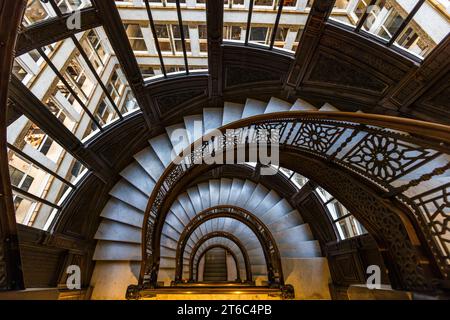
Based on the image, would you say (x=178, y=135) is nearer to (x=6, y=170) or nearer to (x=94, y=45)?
(x=94, y=45)

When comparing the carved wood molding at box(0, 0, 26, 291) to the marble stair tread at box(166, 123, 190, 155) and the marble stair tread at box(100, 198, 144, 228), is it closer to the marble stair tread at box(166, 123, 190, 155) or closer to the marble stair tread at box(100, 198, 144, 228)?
the marble stair tread at box(100, 198, 144, 228)

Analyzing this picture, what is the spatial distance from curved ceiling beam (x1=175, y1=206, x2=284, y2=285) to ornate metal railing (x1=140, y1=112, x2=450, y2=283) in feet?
5.15

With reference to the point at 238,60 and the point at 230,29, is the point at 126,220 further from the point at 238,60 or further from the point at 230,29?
the point at 230,29

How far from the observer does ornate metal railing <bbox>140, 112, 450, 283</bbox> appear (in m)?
1.60

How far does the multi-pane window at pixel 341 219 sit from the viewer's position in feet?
12.3

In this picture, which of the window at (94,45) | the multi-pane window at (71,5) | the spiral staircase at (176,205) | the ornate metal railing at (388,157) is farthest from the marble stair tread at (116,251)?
the multi-pane window at (71,5)

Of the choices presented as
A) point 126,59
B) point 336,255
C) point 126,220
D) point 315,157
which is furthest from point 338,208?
point 126,59

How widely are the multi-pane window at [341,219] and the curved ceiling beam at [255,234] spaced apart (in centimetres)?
133

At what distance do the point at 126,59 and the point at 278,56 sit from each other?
2.51 metres

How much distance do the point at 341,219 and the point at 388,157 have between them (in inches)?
98.6

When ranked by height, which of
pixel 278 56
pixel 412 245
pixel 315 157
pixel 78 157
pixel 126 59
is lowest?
pixel 412 245

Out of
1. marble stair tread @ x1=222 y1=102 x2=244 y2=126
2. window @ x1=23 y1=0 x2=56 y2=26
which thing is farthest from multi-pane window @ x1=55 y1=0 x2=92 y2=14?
marble stair tread @ x1=222 y1=102 x2=244 y2=126

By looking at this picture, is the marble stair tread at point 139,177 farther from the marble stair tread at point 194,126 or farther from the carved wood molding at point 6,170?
the carved wood molding at point 6,170

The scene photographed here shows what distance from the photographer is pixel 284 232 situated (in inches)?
196
